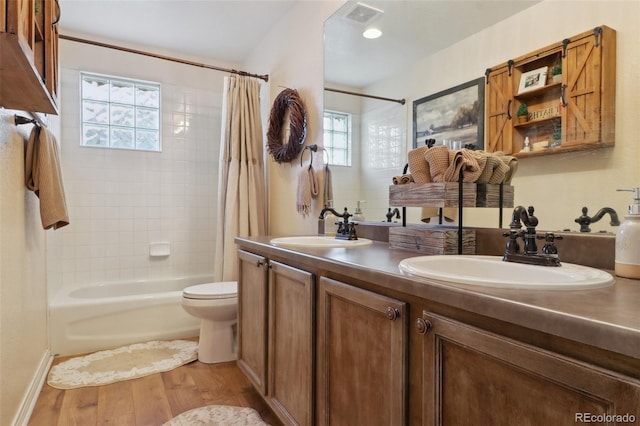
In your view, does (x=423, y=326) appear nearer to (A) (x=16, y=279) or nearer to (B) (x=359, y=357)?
(B) (x=359, y=357)

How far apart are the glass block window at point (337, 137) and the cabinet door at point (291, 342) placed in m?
0.87

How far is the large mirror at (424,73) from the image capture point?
Result: 1.05 meters

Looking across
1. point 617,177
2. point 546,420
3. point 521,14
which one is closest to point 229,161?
point 521,14

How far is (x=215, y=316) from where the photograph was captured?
2285 millimetres

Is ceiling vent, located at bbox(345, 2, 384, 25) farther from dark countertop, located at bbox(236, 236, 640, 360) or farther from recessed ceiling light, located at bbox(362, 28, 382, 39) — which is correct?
dark countertop, located at bbox(236, 236, 640, 360)

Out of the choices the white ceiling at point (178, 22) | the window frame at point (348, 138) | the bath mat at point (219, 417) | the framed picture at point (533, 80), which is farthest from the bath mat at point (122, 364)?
the white ceiling at point (178, 22)

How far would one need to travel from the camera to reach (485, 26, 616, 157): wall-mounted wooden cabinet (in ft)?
3.21

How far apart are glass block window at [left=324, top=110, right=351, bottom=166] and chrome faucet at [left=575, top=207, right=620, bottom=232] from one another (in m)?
1.24

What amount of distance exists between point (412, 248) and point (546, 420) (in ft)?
2.57

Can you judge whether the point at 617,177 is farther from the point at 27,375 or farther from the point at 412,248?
the point at 27,375

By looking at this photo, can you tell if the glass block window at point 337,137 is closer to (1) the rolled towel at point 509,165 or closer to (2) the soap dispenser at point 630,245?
(1) the rolled towel at point 509,165

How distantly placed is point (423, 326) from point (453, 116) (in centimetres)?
97

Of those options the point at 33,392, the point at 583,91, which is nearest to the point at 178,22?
the point at 33,392

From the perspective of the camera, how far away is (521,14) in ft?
3.89
